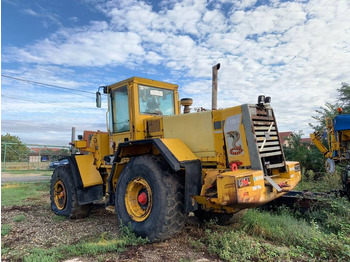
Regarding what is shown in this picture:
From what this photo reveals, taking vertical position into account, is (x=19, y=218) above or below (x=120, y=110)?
below

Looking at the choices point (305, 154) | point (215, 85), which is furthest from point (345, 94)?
point (215, 85)

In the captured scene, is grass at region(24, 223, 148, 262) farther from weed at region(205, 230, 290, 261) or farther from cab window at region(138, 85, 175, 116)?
cab window at region(138, 85, 175, 116)

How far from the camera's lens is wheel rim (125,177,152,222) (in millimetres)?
4809

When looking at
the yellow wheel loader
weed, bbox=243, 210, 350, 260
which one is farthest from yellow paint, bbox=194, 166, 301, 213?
weed, bbox=243, 210, 350, 260

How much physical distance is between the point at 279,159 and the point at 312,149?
321 inches

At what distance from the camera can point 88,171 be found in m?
6.68

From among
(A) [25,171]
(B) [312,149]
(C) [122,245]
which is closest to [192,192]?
(C) [122,245]

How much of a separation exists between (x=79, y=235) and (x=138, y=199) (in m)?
1.28

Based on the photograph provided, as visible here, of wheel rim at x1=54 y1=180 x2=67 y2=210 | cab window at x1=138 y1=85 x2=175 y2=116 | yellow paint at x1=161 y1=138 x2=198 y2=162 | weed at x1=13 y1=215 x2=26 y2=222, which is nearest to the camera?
yellow paint at x1=161 y1=138 x2=198 y2=162

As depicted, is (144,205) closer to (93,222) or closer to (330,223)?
(93,222)

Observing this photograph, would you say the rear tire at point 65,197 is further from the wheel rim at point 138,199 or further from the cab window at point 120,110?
the wheel rim at point 138,199

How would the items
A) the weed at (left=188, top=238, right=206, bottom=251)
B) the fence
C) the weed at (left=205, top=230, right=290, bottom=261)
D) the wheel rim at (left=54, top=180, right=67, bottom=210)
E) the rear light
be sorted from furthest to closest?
1. the fence
2. the wheel rim at (left=54, top=180, right=67, bottom=210)
3. the weed at (left=188, top=238, right=206, bottom=251)
4. the rear light
5. the weed at (left=205, top=230, right=290, bottom=261)

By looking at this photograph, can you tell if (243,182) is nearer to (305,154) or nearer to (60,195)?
(60,195)

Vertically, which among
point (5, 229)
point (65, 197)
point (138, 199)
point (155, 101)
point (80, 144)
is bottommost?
point (5, 229)
